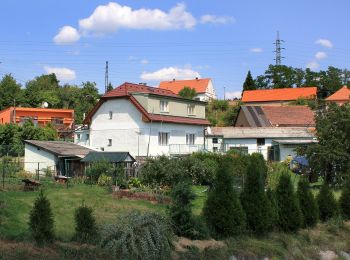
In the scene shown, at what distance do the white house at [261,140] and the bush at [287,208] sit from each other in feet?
108

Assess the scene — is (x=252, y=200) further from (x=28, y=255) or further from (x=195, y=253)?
(x=28, y=255)

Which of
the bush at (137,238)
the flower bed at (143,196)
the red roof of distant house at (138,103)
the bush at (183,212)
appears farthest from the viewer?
the red roof of distant house at (138,103)

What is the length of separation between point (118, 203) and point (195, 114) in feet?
87.8

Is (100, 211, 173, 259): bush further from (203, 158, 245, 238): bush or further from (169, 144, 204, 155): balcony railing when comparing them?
(169, 144, 204, 155): balcony railing

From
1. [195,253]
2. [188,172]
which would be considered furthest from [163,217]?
[188,172]

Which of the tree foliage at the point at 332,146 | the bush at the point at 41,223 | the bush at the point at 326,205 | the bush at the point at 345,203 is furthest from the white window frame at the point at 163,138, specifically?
the bush at the point at 41,223

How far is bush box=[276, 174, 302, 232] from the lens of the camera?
15953 mm

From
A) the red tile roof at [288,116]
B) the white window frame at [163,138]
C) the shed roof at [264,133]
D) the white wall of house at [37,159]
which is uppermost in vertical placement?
the red tile roof at [288,116]

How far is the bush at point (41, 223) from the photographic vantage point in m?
11.6

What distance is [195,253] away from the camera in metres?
12.2

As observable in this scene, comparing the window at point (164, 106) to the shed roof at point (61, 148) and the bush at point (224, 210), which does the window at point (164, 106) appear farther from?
the bush at point (224, 210)

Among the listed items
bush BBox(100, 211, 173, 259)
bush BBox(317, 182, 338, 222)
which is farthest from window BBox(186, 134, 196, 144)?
bush BBox(100, 211, 173, 259)

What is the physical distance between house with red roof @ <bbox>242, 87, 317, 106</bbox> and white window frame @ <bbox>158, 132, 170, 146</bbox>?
190 ft

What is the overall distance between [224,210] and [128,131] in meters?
29.8
